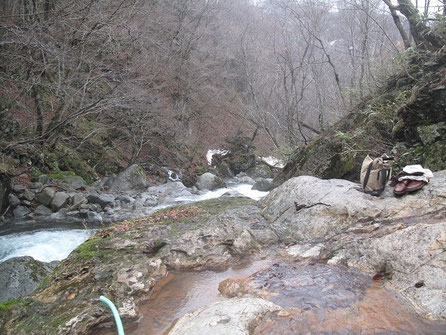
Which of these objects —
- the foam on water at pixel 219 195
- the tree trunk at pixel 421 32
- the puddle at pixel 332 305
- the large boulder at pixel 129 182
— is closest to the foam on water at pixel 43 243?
the foam on water at pixel 219 195

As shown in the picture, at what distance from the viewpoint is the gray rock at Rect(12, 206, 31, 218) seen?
28.6 ft

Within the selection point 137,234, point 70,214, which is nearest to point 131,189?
point 70,214

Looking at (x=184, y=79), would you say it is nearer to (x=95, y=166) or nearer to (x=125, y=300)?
(x=95, y=166)

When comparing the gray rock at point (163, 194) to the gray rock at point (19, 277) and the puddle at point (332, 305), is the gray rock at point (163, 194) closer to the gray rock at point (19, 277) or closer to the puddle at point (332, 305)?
the gray rock at point (19, 277)

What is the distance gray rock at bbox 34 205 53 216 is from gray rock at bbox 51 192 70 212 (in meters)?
0.16

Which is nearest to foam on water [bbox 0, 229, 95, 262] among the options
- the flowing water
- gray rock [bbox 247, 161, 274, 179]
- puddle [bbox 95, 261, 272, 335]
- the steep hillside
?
the flowing water

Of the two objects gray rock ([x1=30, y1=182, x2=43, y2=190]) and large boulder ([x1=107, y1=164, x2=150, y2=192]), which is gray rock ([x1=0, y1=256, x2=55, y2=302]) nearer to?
gray rock ([x1=30, y1=182, x2=43, y2=190])

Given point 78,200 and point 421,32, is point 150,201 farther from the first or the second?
point 421,32

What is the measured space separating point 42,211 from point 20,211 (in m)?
0.52

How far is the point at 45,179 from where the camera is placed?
34.6ft

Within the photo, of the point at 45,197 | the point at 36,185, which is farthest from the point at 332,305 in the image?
the point at 36,185

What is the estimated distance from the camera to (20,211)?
8820 mm

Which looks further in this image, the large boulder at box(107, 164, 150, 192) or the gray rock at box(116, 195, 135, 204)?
the large boulder at box(107, 164, 150, 192)

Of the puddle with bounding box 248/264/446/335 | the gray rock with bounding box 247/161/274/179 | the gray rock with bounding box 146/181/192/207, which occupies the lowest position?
the gray rock with bounding box 247/161/274/179
